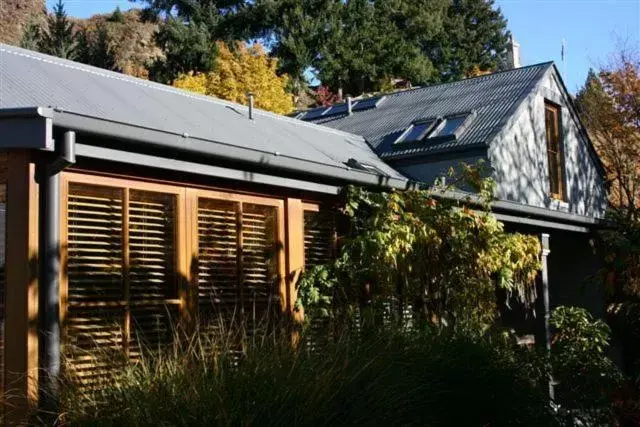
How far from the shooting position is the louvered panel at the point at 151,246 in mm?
6898

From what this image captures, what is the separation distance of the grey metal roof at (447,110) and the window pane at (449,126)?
174 mm

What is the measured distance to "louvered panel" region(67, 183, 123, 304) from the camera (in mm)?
6406

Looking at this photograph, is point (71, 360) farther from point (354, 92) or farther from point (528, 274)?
point (354, 92)

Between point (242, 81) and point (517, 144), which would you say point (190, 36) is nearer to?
point (242, 81)

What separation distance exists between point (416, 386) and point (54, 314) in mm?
2619

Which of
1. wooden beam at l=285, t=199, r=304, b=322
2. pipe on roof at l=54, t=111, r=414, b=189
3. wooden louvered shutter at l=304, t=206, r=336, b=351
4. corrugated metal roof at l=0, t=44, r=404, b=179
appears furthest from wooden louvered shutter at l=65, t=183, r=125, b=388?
wooden louvered shutter at l=304, t=206, r=336, b=351

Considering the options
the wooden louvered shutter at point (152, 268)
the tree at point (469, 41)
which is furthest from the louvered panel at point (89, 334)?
the tree at point (469, 41)

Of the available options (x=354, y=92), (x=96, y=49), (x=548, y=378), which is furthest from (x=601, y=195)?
(x=96, y=49)

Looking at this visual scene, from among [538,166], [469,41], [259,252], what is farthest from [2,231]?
[469,41]

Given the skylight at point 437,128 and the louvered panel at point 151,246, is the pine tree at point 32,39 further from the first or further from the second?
the louvered panel at point 151,246

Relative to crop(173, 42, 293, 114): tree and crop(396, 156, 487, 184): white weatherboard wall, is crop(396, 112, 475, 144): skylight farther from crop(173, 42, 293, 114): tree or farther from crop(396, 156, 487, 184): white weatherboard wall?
crop(173, 42, 293, 114): tree

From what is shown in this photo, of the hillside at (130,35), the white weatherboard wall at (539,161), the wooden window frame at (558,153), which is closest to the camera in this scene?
the white weatherboard wall at (539,161)

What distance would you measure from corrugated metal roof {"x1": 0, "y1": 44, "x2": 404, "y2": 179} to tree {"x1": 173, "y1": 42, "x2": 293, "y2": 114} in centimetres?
1642

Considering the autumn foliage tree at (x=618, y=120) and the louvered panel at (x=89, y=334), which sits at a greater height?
the autumn foliage tree at (x=618, y=120)
